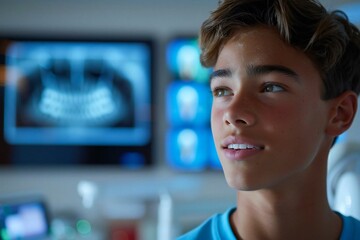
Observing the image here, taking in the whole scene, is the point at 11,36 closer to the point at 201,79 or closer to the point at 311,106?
the point at 201,79

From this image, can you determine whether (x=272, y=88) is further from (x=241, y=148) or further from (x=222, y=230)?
(x=222, y=230)

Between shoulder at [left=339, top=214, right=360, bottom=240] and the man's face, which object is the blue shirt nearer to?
shoulder at [left=339, top=214, right=360, bottom=240]

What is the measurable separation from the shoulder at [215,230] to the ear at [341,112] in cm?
26

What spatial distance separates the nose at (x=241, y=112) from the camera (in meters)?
0.97

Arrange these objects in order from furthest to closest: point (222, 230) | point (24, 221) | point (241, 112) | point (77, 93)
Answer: point (77, 93), point (24, 221), point (222, 230), point (241, 112)

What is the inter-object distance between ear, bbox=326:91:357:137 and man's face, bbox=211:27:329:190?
0.03 metres

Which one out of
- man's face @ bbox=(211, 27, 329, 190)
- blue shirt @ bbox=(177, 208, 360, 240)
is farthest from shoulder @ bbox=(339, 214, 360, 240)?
man's face @ bbox=(211, 27, 329, 190)

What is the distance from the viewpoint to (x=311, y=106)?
103cm

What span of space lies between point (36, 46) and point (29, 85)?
0.30 metres

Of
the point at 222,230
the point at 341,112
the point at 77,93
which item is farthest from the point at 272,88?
the point at 77,93

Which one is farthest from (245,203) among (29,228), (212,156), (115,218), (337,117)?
(212,156)

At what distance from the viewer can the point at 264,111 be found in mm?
985

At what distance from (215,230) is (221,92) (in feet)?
0.87

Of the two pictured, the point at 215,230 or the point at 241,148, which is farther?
the point at 215,230
